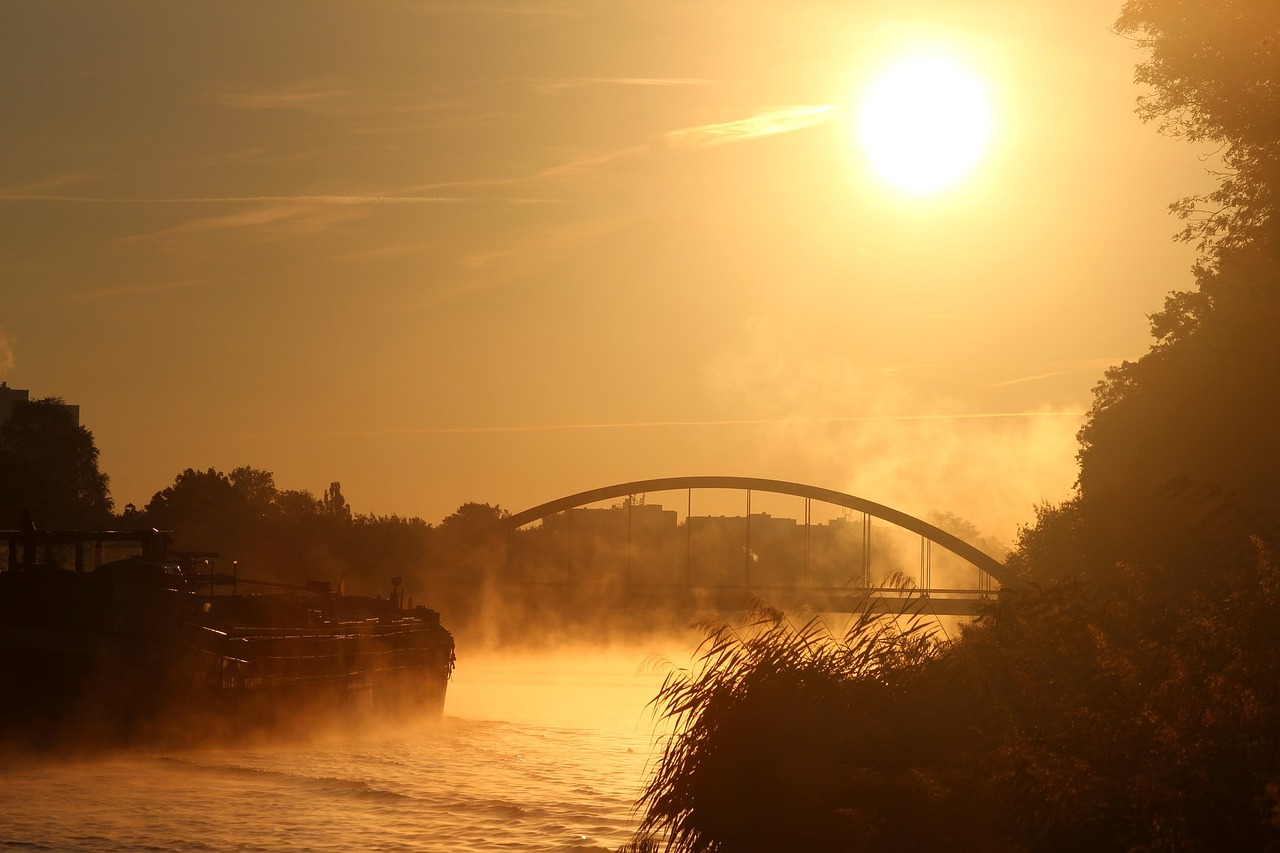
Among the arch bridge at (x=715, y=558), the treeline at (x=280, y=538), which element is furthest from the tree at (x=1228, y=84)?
the treeline at (x=280, y=538)

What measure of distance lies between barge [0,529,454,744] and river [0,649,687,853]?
777 mm

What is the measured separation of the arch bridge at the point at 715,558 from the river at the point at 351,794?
36329mm

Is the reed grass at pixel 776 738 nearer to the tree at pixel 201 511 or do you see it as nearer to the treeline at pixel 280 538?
the treeline at pixel 280 538

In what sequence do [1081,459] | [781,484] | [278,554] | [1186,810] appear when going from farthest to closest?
[781,484], [278,554], [1081,459], [1186,810]

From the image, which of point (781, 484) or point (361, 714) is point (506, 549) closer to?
point (781, 484)

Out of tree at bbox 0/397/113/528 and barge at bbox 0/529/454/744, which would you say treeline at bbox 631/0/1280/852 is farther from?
tree at bbox 0/397/113/528

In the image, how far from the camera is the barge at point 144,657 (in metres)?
28.5

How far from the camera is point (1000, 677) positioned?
13.4 meters

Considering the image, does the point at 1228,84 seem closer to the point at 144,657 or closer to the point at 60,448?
the point at 144,657

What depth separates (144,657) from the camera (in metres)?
29.3

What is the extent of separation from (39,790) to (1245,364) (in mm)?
25710

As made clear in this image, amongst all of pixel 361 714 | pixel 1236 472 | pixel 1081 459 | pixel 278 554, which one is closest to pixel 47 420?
pixel 278 554

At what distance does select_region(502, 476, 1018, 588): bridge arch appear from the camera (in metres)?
108

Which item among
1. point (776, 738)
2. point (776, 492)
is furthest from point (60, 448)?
point (776, 738)
